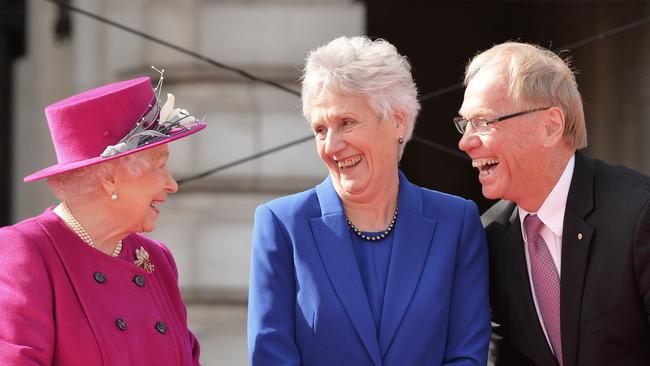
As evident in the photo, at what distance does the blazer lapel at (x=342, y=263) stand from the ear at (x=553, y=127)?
65cm

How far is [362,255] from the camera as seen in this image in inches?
135

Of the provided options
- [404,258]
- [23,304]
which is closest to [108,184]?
[23,304]

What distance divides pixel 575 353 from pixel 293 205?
0.92m

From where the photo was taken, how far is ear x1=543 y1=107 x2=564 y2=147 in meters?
3.49

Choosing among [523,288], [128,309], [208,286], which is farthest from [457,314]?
[208,286]

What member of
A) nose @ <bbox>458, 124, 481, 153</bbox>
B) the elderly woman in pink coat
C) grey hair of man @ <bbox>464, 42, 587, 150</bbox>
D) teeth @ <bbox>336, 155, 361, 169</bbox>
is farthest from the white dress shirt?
the elderly woman in pink coat

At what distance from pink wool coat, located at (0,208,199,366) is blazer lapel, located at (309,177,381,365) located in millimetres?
469

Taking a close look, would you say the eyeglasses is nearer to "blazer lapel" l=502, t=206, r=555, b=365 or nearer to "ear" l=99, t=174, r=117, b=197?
"blazer lapel" l=502, t=206, r=555, b=365

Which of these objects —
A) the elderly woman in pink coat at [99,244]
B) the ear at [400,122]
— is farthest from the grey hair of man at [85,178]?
the ear at [400,122]

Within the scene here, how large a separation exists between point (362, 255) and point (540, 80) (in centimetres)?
74

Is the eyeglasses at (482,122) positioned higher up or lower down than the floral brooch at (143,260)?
higher up

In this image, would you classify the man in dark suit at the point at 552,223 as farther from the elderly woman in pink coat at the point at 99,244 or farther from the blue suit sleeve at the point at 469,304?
the elderly woman in pink coat at the point at 99,244

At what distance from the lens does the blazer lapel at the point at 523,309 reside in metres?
3.43

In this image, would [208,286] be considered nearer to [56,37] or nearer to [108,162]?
[56,37]
